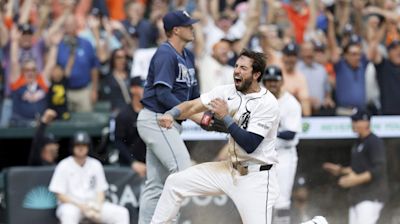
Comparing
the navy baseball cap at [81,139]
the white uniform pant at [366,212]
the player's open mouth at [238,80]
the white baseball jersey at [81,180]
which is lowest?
the white uniform pant at [366,212]

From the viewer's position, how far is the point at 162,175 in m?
10.8

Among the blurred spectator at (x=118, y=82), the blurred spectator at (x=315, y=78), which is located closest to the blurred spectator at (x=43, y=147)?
the blurred spectator at (x=118, y=82)

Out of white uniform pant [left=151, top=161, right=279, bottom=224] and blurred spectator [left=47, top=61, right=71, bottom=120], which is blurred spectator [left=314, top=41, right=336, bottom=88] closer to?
blurred spectator [left=47, top=61, right=71, bottom=120]

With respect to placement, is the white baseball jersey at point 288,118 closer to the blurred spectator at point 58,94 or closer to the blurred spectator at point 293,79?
the blurred spectator at point 293,79

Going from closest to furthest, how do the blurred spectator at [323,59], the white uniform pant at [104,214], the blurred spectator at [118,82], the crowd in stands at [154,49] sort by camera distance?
the white uniform pant at [104,214] < the crowd in stands at [154,49] < the blurred spectator at [118,82] < the blurred spectator at [323,59]

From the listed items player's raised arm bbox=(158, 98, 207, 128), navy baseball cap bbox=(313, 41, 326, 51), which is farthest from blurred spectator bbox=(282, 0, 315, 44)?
player's raised arm bbox=(158, 98, 207, 128)

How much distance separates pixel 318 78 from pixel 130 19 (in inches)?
129

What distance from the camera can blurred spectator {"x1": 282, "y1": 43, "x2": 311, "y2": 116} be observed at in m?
15.5

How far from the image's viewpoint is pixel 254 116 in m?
9.63

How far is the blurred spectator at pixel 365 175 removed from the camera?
14.4m

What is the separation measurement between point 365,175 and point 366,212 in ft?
1.56

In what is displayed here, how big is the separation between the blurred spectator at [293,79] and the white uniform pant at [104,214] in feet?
9.83

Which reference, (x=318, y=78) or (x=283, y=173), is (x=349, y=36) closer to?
(x=318, y=78)

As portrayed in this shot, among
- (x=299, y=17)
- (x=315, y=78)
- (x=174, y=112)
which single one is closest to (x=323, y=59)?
(x=315, y=78)
